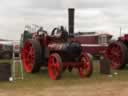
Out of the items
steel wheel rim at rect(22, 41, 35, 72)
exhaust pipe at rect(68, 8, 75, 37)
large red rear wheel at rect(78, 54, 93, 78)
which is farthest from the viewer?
steel wheel rim at rect(22, 41, 35, 72)

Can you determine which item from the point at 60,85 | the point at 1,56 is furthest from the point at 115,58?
the point at 1,56

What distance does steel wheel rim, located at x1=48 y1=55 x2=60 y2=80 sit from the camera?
11977mm

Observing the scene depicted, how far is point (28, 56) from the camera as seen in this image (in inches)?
574

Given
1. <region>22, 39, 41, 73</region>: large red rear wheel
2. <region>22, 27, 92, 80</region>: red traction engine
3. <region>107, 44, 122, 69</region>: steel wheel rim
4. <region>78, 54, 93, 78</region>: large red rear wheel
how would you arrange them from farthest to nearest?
<region>107, 44, 122, 69</region>: steel wheel rim, <region>22, 39, 41, 73</region>: large red rear wheel, <region>78, 54, 93, 78</region>: large red rear wheel, <region>22, 27, 92, 80</region>: red traction engine

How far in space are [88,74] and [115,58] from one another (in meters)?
4.50

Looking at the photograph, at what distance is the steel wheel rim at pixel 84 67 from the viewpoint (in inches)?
501

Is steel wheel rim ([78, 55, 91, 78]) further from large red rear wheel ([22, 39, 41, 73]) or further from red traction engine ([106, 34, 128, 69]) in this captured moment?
red traction engine ([106, 34, 128, 69])

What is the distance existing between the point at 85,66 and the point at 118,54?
4208mm

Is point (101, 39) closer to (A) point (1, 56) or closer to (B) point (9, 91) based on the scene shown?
(A) point (1, 56)

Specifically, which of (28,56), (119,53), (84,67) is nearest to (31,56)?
(28,56)

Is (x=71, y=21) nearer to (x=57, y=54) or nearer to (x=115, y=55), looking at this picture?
(x=57, y=54)

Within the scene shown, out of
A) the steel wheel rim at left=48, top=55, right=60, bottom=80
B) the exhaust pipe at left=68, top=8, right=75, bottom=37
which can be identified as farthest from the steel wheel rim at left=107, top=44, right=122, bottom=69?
the steel wheel rim at left=48, top=55, right=60, bottom=80

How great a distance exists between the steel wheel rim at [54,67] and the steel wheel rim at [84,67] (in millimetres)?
1124

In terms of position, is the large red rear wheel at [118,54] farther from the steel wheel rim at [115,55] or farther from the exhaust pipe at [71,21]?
the exhaust pipe at [71,21]
